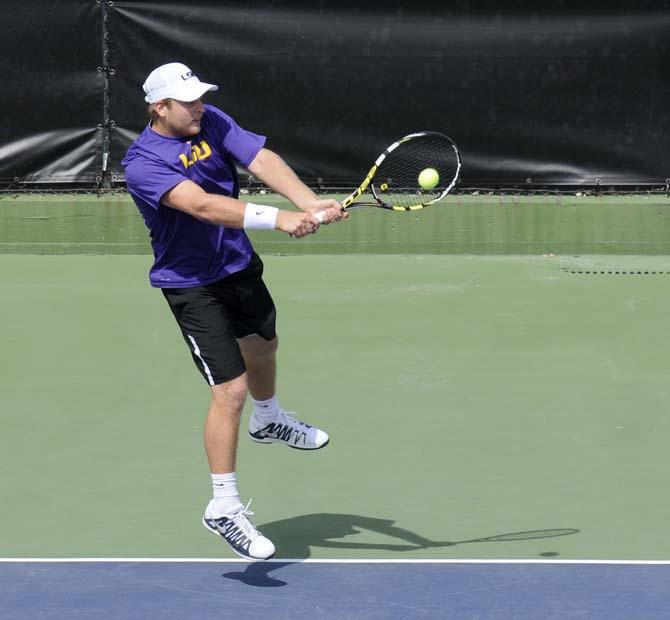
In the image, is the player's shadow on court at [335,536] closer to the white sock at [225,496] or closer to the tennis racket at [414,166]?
the white sock at [225,496]

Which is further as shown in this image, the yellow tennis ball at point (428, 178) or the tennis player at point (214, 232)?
the yellow tennis ball at point (428, 178)

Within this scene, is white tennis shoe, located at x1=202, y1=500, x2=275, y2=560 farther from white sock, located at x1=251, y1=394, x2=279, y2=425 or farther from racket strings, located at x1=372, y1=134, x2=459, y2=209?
racket strings, located at x1=372, y1=134, x2=459, y2=209

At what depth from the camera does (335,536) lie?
5516 millimetres

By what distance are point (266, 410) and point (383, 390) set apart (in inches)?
61.4

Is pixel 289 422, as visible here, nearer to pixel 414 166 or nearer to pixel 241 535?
pixel 241 535

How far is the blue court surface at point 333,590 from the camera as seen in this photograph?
4758 mm

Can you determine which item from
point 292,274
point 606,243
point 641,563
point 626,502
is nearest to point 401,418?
point 626,502

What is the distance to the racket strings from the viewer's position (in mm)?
9289

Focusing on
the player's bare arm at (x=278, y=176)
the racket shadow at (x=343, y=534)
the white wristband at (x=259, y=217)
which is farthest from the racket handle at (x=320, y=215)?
the racket shadow at (x=343, y=534)

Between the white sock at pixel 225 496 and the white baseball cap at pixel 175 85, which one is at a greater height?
the white baseball cap at pixel 175 85

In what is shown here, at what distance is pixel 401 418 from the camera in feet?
23.1

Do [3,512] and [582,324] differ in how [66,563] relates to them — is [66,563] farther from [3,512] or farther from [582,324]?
[582,324]

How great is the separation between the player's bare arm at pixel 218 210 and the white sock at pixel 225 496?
89 cm

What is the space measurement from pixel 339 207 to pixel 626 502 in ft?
5.35
